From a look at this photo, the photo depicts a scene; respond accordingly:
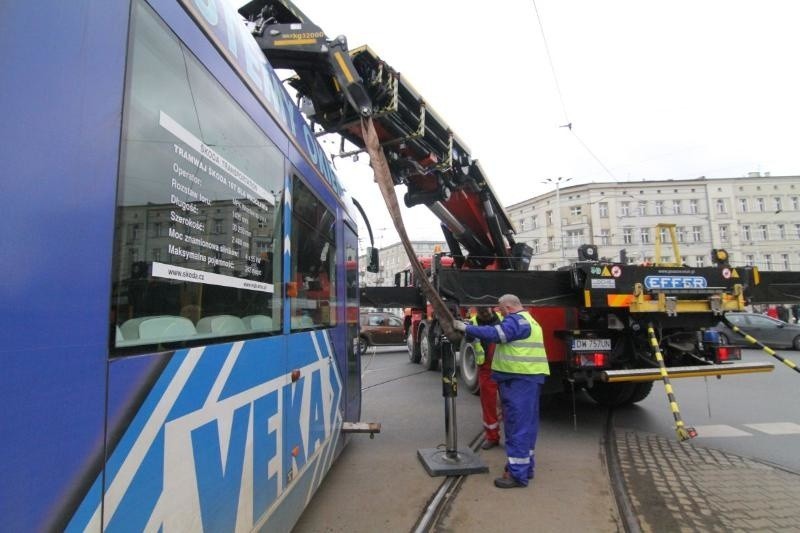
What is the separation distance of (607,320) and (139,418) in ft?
18.7

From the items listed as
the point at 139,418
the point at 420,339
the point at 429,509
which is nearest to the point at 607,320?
the point at 429,509

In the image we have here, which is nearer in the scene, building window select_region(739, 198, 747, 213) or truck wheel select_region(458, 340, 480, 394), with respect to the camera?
truck wheel select_region(458, 340, 480, 394)

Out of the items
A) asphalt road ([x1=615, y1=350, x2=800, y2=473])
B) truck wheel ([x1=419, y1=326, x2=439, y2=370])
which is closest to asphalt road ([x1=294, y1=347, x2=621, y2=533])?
asphalt road ([x1=615, y1=350, x2=800, y2=473])

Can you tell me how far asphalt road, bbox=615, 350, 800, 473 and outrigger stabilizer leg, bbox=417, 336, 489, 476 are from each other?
9.36ft

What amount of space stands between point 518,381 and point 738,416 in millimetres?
4621

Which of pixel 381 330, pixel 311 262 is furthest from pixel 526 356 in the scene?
pixel 381 330

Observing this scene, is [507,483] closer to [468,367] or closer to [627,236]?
[468,367]

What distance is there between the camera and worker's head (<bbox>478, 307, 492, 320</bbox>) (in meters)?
5.91

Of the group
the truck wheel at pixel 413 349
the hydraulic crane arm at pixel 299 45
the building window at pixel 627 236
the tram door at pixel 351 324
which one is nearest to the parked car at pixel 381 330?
the truck wheel at pixel 413 349

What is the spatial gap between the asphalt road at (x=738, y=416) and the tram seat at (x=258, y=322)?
17.2 feet

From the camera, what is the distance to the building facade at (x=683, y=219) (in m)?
40.3

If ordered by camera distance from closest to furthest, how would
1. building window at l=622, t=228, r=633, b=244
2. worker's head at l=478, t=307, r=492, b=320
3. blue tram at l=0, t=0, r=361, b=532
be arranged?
blue tram at l=0, t=0, r=361, b=532
worker's head at l=478, t=307, r=492, b=320
building window at l=622, t=228, r=633, b=244

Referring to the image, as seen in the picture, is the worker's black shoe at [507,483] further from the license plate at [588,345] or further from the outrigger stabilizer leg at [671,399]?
the license plate at [588,345]

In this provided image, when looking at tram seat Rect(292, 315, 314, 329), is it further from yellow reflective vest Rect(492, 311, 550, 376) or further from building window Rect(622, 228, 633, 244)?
building window Rect(622, 228, 633, 244)
